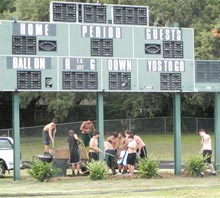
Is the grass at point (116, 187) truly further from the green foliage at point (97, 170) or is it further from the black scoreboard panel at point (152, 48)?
the black scoreboard panel at point (152, 48)

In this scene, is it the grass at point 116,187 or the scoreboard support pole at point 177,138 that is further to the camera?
the scoreboard support pole at point 177,138

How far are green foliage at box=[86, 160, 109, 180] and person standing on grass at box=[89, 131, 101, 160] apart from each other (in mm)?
1333

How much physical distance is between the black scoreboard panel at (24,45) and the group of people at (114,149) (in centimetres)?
361

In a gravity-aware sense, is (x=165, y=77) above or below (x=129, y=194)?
above

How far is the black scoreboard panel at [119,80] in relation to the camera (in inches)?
985

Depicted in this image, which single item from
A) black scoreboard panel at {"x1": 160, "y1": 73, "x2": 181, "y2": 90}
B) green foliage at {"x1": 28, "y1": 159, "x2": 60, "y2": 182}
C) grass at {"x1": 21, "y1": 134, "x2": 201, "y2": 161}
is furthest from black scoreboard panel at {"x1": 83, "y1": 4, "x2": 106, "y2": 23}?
grass at {"x1": 21, "y1": 134, "x2": 201, "y2": 161}

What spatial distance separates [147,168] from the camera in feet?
79.7

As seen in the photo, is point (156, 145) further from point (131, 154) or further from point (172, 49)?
point (131, 154)

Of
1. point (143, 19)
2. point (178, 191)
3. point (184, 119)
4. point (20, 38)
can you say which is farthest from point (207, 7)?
point (178, 191)

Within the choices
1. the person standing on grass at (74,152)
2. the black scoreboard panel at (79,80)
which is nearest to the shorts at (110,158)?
the person standing on grass at (74,152)

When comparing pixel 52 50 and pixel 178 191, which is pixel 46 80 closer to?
pixel 52 50

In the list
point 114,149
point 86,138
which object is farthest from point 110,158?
point 86,138

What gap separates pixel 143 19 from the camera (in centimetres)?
2594

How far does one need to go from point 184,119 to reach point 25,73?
27455 millimetres
